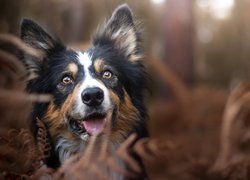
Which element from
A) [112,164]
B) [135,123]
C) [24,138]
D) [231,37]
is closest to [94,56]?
[135,123]

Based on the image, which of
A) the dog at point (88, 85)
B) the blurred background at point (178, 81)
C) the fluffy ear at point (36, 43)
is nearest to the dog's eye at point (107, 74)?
the dog at point (88, 85)

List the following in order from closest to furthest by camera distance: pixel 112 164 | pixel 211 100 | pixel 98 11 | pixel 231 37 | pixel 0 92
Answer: pixel 112 164, pixel 0 92, pixel 211 100, pixel 98 11, pixel 231 37

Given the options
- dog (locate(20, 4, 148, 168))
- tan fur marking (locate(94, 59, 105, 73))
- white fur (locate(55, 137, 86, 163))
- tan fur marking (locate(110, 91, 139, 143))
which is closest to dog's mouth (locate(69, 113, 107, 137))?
dog (locate(20, 4, 148, 168))

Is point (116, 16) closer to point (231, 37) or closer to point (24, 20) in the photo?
point (24, 20)

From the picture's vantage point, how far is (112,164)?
3.26 m

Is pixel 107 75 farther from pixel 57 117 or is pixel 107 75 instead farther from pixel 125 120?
pixel 57 117

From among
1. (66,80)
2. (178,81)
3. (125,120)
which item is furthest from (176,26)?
(66,80)

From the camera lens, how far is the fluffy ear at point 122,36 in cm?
512

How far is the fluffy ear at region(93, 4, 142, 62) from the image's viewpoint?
16.8ft

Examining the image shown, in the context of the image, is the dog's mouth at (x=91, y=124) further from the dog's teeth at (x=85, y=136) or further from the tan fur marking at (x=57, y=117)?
the tan fur marking at (x=57, y=117)

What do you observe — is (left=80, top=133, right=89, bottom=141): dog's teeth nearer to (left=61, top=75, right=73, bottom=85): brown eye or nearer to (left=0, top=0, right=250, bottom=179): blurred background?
(left=61, top=75, right=73, bottom=85): brown eye

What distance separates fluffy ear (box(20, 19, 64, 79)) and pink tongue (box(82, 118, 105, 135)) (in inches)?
30.8

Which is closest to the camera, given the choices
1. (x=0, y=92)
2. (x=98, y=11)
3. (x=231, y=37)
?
(x=0, y=92)

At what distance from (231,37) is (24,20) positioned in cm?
2078
